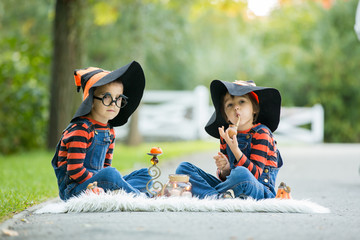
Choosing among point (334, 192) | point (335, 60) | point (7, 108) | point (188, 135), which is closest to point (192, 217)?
point (334, 192)

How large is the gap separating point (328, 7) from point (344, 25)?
116 centimetres

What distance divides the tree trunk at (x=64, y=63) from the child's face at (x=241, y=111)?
657 cm

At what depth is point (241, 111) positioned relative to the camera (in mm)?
4742

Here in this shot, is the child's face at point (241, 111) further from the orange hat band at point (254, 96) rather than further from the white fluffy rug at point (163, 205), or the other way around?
the white fluffy rug at point (163, 205)

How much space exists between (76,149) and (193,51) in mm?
15130

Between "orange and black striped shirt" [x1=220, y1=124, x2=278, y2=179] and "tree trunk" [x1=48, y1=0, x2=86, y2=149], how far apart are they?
6.87 m

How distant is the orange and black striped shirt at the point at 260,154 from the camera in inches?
178

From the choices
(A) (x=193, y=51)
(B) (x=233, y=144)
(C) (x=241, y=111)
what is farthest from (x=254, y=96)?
(A) (x=193, y=51)

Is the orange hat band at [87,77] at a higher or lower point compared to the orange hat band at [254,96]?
higher

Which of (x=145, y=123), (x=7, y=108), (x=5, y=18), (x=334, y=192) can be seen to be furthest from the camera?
(x=145, y=123)

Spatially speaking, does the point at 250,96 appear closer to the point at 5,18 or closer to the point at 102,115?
the point at 102,115

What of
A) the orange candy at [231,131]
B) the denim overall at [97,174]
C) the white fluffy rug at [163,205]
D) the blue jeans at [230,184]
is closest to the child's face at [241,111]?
the orange candy at [231,131]

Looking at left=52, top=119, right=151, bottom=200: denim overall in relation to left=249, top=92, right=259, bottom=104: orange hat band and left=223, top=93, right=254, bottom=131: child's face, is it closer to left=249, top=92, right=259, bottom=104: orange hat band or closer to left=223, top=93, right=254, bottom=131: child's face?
left=223, top=93, right=254, bottom=131: child's face

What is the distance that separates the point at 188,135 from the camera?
18266 mm
